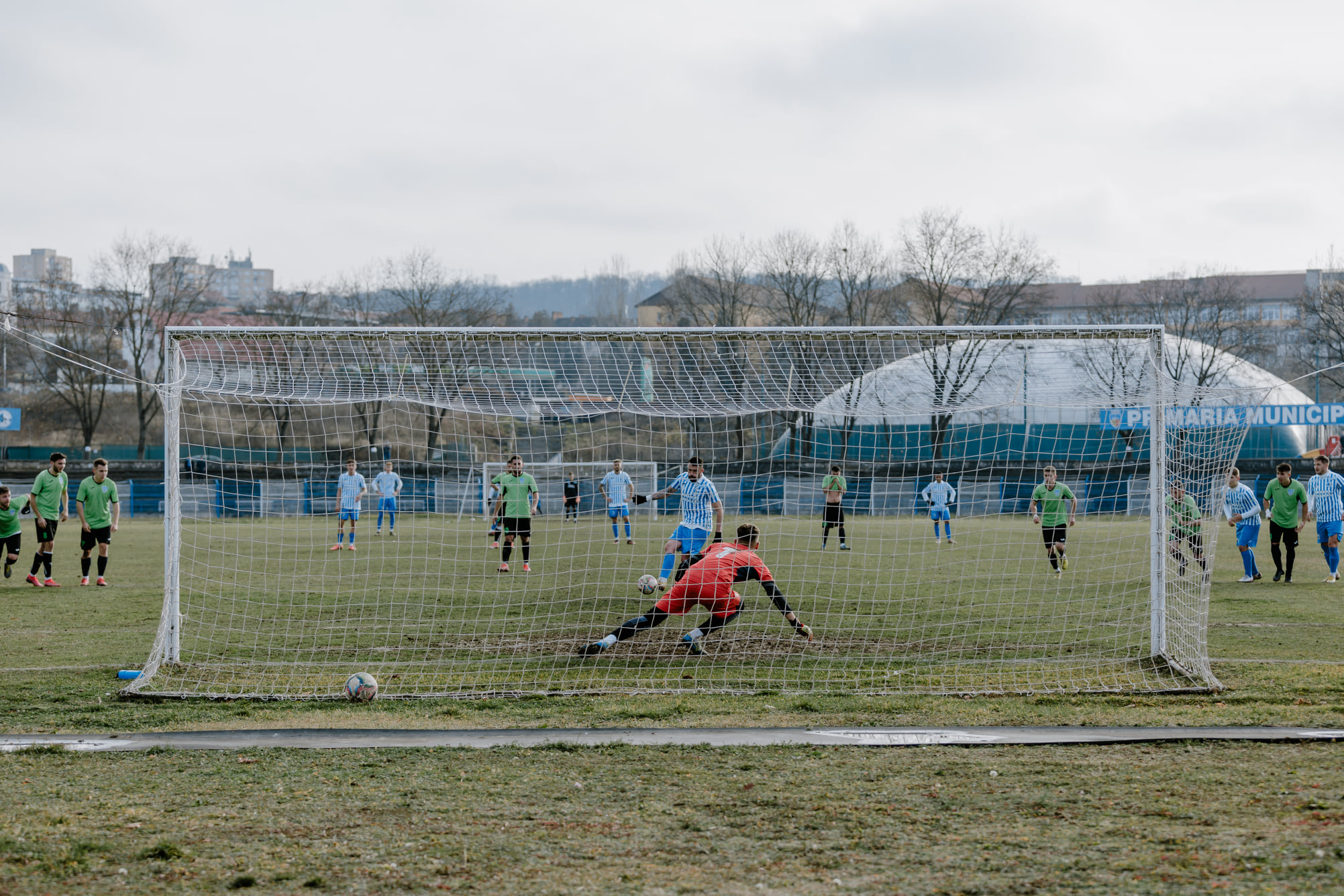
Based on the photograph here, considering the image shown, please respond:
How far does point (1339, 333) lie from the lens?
45594 millimetres

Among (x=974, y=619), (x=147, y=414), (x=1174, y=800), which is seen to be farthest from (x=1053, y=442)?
(x=147, y=414)

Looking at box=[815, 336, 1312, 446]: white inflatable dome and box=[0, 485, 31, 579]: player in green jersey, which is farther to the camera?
box=[0, 485, 31, 579]: player in green jersey

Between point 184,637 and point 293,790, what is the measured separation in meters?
5.61

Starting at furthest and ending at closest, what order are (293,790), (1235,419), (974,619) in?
(974,619)
(1235,419)
(293,790)

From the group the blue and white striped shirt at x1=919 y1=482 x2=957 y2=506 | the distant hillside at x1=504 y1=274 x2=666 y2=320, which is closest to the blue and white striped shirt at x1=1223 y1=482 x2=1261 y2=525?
the blue and white striped shirt at x1=919 y1=482 x2=957 y2=506

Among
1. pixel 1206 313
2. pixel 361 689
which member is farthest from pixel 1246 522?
pixel 1206 313

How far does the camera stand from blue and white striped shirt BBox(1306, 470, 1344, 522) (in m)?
14.9

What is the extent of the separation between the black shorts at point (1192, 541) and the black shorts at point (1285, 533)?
5.77 m

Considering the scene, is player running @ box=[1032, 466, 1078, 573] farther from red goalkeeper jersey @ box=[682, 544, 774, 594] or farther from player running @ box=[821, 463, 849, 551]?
red goalkeeper jersey @ box=[682, 544, 774, 594]

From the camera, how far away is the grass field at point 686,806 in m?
4.02

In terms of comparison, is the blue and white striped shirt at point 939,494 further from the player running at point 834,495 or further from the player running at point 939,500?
the player running at point 834,495

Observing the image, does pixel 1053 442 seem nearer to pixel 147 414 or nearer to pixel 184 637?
pixel 184 637

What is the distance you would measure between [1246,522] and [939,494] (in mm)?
6282

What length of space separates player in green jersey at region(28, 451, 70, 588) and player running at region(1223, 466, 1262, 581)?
16.4 meters
